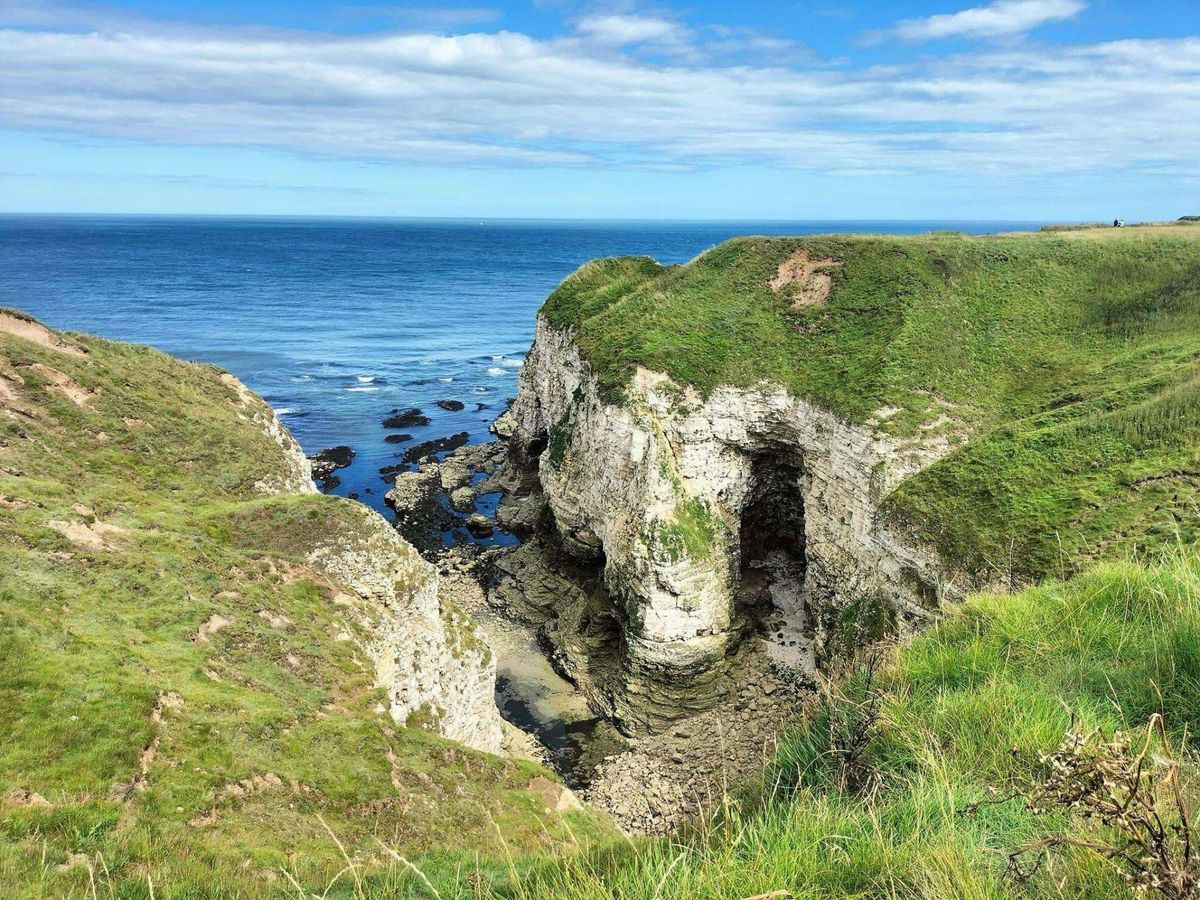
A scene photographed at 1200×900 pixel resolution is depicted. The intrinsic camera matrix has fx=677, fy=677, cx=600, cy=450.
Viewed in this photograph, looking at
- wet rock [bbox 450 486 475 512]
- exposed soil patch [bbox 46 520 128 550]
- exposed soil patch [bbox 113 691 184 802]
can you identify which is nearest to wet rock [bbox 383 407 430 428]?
wet rock [bbox 450 486 475 512]

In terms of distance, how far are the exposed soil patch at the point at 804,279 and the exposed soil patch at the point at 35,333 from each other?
35147 millimetres

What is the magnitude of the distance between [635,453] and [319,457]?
34.0 m

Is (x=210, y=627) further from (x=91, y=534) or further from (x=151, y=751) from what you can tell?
(x=151, y=751)

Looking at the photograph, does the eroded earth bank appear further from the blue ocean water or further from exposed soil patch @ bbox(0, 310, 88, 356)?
exposed soil patch @ bbox(0, 310, 88, 356)

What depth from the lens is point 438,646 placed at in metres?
24.2

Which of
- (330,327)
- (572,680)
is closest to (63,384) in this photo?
(572,680)

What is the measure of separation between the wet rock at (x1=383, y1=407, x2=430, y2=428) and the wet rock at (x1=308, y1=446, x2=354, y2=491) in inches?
275

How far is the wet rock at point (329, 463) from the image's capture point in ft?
172

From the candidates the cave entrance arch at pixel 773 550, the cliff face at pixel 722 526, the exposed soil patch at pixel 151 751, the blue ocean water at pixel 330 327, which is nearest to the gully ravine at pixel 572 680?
the cliff face at pixel 722 526

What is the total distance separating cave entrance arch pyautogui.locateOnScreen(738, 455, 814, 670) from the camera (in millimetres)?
33562

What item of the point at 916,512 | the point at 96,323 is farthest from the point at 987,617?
the point at 96,323

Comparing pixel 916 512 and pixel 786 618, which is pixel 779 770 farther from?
pixel 786 618

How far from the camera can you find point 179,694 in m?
15.9

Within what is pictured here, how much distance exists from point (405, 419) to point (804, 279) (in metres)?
41.0
